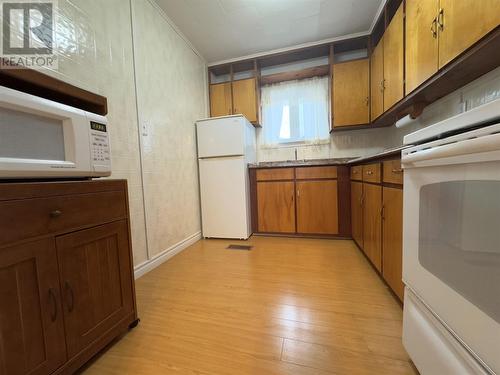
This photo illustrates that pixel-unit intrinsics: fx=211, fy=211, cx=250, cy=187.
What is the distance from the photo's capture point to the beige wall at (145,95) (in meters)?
1.37

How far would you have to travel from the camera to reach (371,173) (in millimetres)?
1633

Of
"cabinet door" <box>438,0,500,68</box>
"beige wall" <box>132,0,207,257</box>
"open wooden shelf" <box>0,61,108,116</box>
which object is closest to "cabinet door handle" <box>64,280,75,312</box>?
Answer: "open wooden shelf" <box>0,61,108,116</box>

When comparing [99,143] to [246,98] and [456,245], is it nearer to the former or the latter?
[456,245]

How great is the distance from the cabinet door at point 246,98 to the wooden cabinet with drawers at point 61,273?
2192 mm

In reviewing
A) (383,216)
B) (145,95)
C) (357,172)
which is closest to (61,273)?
(145,95)

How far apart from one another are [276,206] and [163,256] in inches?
55.0

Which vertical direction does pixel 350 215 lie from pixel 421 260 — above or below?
below

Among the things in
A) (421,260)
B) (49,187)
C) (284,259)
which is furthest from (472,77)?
(49,187)

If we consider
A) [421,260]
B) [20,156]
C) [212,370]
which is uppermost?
[20,156]

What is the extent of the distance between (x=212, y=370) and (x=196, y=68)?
3030 millimetres

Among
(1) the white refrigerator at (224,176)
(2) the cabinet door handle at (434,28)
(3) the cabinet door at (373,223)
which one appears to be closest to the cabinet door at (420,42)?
(2) the cabinet door handle at (434,28)

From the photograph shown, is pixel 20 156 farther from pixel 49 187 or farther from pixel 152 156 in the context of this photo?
pixel 152 156

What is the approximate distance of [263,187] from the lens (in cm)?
270

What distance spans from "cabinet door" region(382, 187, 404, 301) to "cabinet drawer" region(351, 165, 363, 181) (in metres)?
0.59
